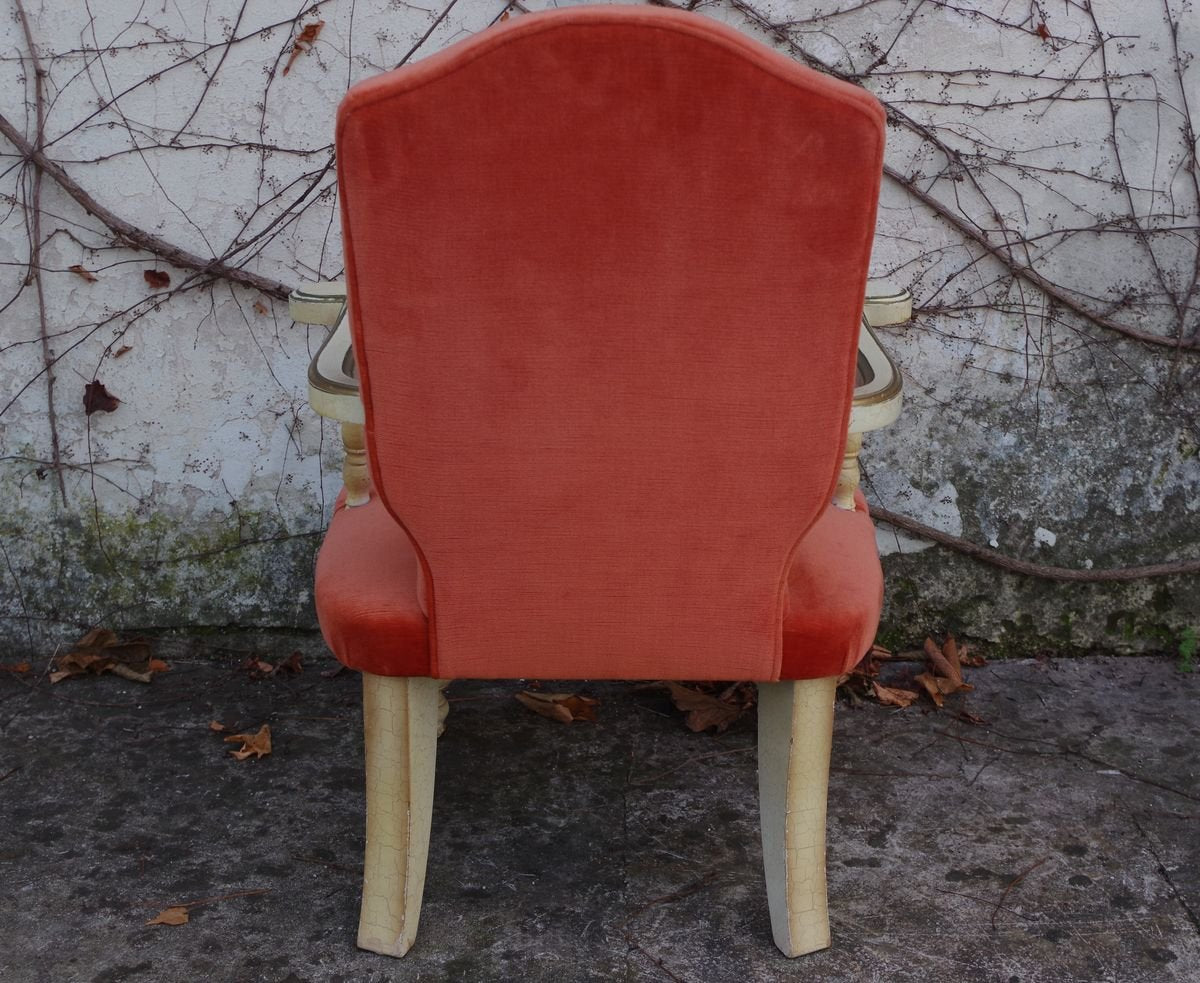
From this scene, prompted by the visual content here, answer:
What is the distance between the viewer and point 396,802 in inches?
64.2

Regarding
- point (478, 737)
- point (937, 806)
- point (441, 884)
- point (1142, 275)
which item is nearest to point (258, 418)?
point (478, 737)

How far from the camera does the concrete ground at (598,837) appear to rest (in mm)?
1684

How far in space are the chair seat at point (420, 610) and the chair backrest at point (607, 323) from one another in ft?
0.13

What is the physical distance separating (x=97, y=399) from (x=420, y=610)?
1247mm

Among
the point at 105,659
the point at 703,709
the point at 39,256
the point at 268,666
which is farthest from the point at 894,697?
the point at 39,256

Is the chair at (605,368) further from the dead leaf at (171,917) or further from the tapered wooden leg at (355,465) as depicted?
the dead leaf at (171,917)

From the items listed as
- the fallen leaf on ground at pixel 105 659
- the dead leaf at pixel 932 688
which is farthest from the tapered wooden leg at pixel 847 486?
the fallen leaf on ground at pixel 105 659

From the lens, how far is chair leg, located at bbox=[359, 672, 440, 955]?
5.21 ft

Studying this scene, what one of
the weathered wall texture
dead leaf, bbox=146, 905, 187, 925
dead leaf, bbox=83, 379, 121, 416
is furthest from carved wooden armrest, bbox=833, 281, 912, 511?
dead leaf, bbox=83, 379, 121, 416

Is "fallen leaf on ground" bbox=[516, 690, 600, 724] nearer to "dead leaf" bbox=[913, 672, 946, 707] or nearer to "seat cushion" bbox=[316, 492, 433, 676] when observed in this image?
"dead leaf" bbox=[913, 672, 946, 707]

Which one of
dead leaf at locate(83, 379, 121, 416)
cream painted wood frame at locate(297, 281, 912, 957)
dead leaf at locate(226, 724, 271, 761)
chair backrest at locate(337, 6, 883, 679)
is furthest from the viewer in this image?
dead leaf at locate(83, 379, 121, 416)

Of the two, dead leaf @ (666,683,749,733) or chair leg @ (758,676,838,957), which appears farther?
dead leaf @ (666,683,749,733)

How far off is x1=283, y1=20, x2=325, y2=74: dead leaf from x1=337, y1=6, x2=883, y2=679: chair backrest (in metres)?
1.20

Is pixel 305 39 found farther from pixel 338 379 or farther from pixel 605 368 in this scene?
pixel 605 368
